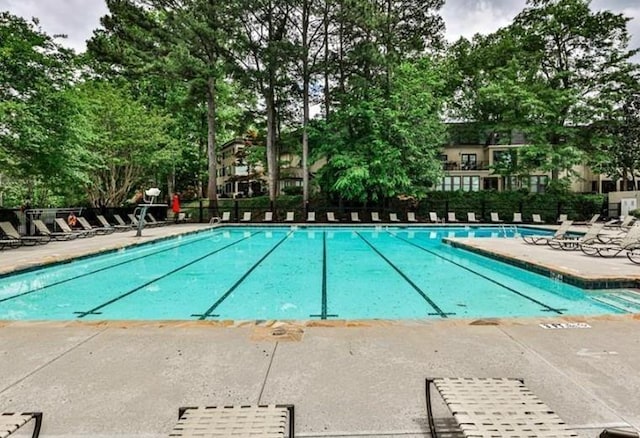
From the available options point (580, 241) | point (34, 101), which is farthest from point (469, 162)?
point (34, 101)

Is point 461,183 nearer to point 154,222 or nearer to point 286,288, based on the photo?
point 154,222

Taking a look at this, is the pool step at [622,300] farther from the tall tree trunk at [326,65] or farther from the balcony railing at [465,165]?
the balcony railing at [465,165]

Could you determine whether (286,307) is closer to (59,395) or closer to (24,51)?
(59,395)

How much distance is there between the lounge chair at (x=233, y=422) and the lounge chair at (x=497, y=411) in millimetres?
771

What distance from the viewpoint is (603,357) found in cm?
304

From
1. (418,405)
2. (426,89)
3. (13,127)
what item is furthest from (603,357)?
(426,89)

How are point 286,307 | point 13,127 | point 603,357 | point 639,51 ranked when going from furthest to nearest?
point 639,51 → point 13,127 → point 286,307 → point 603,357

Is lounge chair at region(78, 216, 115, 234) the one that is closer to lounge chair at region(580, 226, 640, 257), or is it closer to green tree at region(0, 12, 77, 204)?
green tree at region(0, 12, 77, 204)

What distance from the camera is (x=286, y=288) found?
6.90 m

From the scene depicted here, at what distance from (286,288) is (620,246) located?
711cm

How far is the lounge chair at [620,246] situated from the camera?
820 centimetres

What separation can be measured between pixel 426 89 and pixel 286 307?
19.1 metres

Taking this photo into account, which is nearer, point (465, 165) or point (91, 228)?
point (91, 228)

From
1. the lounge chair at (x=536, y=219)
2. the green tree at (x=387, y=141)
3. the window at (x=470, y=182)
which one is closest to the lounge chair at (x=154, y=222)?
the green tree at (x=387, y=141)
